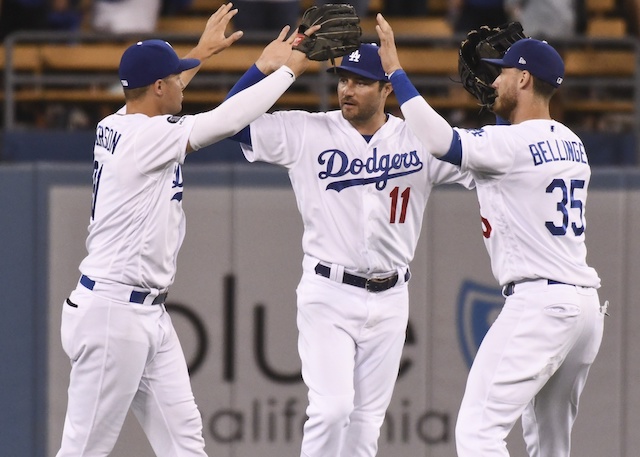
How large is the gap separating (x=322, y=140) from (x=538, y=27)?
3.47 metres

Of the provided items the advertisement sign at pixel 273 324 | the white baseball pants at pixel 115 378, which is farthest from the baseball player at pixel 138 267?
the advertisement sign at pixel 273 324

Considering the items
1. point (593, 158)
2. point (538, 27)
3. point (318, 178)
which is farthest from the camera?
point (538, 27)

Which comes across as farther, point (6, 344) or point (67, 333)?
point (6, 344)

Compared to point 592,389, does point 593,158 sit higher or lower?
higher

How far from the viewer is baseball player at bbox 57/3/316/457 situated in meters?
4.61

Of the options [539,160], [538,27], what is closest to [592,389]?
[539,160]

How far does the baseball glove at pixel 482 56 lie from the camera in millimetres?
5082

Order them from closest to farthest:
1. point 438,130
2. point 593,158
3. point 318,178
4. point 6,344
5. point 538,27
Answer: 1. point 438,130
2. point 318,178
3. point 6,344
4. point 593,158
5. point 538,27

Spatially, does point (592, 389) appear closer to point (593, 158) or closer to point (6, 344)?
point (593, 158)

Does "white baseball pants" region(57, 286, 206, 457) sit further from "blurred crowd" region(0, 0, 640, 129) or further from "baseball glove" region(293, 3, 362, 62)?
"blurred crowd" region(0, 0, 640, 129)

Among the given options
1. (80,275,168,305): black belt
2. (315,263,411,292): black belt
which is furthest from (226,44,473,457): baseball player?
(80,275,168,305): black belt

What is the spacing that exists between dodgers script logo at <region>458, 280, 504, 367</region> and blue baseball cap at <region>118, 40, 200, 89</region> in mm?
2323

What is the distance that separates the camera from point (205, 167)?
632 centimetres

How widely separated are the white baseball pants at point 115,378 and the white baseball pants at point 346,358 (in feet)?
1.72
